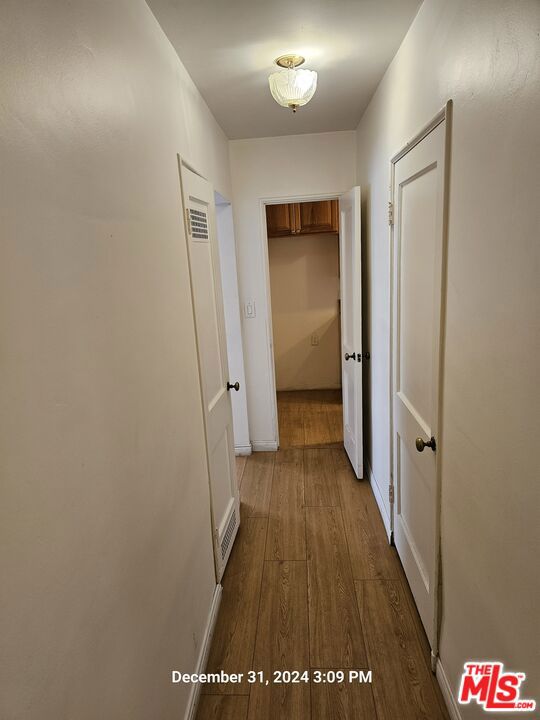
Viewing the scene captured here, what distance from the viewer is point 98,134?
100cm

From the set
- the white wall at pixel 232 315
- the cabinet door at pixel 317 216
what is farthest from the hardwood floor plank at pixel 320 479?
the cabinet door at pixel 317 216

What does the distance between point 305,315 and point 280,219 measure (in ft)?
3.94

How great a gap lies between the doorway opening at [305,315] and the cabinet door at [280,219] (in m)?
0.01

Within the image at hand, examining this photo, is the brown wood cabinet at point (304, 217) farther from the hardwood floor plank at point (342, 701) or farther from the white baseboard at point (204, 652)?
the hardwood floor plank at point (342, 701)

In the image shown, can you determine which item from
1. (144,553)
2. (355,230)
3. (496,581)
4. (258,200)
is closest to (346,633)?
(496,581)

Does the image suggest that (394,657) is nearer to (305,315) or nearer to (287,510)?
(287,510)

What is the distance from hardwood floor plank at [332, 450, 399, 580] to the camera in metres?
2.19

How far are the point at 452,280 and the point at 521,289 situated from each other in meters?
0.43

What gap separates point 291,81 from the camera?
1887 millimetres

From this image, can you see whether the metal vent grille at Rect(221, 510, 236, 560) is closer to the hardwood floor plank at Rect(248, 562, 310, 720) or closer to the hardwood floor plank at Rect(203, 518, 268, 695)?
the hardwood floor plank at Rect(203, 518, 268, 695)

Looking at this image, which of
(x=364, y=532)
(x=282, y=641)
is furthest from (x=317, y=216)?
(x=282, y=641)

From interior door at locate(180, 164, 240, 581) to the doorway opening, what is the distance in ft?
7.00

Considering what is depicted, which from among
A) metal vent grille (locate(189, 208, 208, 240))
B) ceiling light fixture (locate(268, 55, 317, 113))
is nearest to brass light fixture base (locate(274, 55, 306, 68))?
ceiling light fixture (locate(268, 55, 317, 113))

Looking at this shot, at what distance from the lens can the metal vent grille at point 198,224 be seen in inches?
73.6
